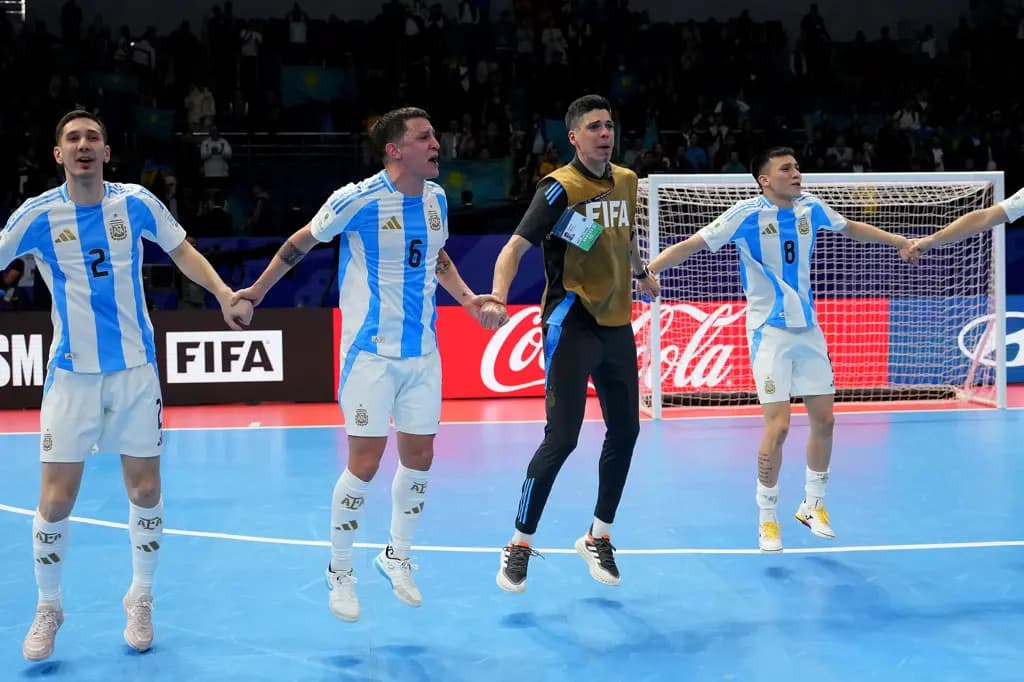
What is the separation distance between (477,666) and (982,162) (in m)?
16.1

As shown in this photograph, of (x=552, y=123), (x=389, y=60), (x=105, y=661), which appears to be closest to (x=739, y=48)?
(x=552, y=123)

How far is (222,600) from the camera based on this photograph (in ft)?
18.0

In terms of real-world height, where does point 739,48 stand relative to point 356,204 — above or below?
above

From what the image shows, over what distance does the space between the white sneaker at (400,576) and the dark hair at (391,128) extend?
6.34 feet

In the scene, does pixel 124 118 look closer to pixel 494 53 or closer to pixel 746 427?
pixel 494 53

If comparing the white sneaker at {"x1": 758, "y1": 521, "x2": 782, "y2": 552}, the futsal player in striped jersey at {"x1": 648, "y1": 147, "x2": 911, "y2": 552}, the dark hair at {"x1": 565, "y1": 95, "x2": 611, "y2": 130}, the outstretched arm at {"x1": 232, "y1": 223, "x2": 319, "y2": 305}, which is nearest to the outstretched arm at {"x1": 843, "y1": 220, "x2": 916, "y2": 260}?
the futsal player in striped jersey at {"x1": 648, "y1": 147, "x2": 911, "y2": 552}

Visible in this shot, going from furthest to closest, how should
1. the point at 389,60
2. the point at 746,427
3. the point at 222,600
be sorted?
the point at 389,60
the point at 746,427
the point at 222,600

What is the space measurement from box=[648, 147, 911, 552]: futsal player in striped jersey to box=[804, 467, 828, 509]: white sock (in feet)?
0.05

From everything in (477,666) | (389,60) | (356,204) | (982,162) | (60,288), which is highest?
(389,60)

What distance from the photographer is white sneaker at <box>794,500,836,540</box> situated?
21.2ft

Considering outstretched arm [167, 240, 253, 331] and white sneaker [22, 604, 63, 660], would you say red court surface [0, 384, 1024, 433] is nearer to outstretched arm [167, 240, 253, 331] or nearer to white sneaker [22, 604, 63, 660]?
outstretched arm [167, 240, 253, 331]

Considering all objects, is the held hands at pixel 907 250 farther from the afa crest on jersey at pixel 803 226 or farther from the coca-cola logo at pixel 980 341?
the coca-cola logo at pixel 980 341

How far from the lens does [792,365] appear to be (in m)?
6.50

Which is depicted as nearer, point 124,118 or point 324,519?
point 324,519
